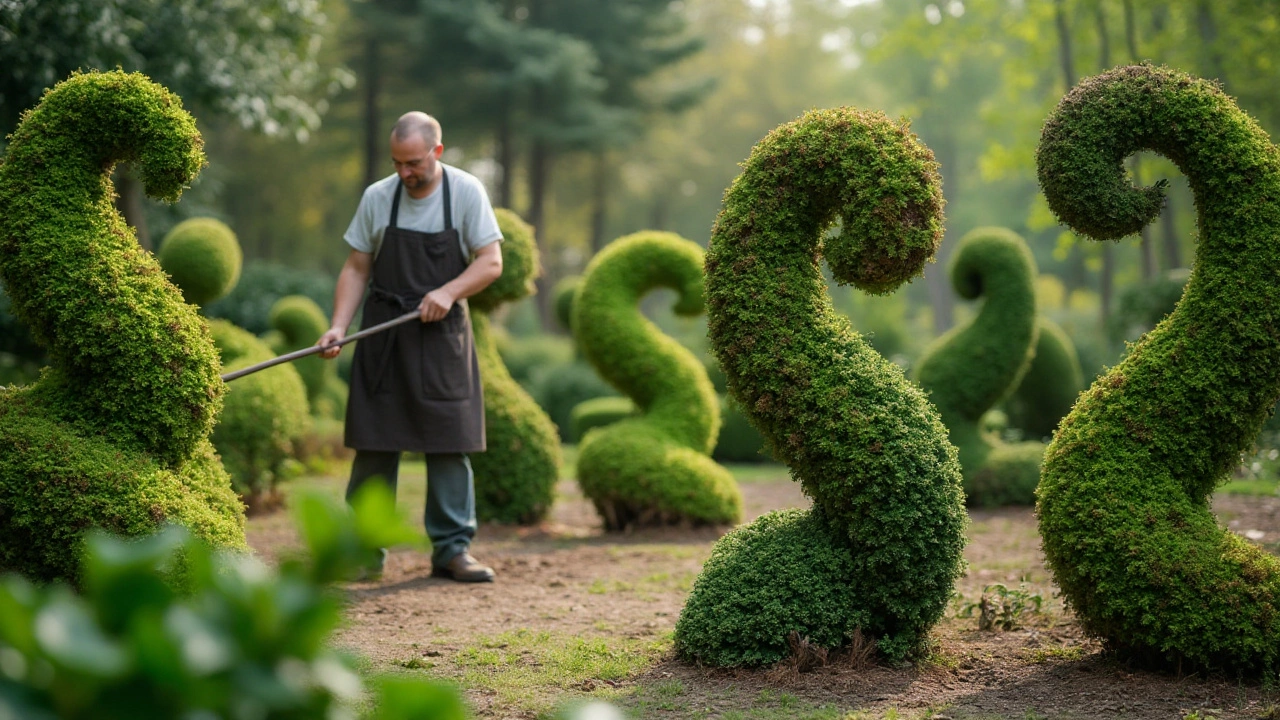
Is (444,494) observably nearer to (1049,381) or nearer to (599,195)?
(1049,381)

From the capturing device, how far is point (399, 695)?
4.25 ft

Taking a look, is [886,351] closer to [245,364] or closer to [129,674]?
[245,364]

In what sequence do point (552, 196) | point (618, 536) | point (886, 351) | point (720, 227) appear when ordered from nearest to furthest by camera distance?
Answer: point (720, 227)
point (618, 536)
point (886, 351)
point (552, 196)

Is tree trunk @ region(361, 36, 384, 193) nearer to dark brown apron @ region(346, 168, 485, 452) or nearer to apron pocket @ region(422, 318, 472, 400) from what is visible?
dark brown apron @ region(346, 168, 485, 452)

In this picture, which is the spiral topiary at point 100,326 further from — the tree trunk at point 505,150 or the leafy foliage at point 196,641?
the tree trunk at point 505,150

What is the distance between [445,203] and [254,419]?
3.16 meters

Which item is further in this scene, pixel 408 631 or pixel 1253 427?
pixel 408 631

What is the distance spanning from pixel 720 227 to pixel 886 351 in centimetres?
1444

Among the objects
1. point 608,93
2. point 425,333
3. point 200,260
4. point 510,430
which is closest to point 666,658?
point 425,333

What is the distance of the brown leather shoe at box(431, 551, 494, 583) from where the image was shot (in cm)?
598

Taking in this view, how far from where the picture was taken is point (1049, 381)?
10.5 metres

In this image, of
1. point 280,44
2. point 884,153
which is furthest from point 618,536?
point 280,44

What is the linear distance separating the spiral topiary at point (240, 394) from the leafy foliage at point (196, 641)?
22.4 ft

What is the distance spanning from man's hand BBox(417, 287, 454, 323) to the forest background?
2.46 m
